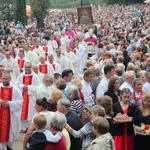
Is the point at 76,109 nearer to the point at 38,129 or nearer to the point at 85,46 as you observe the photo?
the point at 38,129

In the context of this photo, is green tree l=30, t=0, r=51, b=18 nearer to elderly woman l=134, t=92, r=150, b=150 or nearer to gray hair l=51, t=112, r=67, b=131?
elderly woman l=134, t=92, r=150, b=150

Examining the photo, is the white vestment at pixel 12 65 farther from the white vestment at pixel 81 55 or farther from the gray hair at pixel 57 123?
the gray hair at pixel 57 123

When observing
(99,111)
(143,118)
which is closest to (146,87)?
(143,118)

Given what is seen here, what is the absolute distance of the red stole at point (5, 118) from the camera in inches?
403

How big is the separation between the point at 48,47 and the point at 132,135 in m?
12.8

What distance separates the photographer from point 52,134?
6547mm

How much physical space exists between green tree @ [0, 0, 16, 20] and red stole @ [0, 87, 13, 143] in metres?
38.3

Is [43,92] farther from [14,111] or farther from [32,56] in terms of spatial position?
[32,56]

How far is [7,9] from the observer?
4872 centimetres

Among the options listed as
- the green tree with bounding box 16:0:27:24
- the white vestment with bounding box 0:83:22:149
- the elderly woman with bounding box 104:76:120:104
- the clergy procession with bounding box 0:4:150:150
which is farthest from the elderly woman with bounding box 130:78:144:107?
the green tree with bounding box 16:0:27:24

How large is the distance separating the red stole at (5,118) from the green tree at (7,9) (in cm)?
3826

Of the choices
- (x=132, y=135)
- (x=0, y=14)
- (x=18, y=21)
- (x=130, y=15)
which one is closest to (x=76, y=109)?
(x=132, y=135)

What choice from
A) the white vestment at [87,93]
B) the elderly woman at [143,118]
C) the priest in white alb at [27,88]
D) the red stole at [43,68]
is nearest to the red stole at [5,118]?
the white vestment at [87,93]

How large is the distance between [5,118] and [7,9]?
39.4 m
